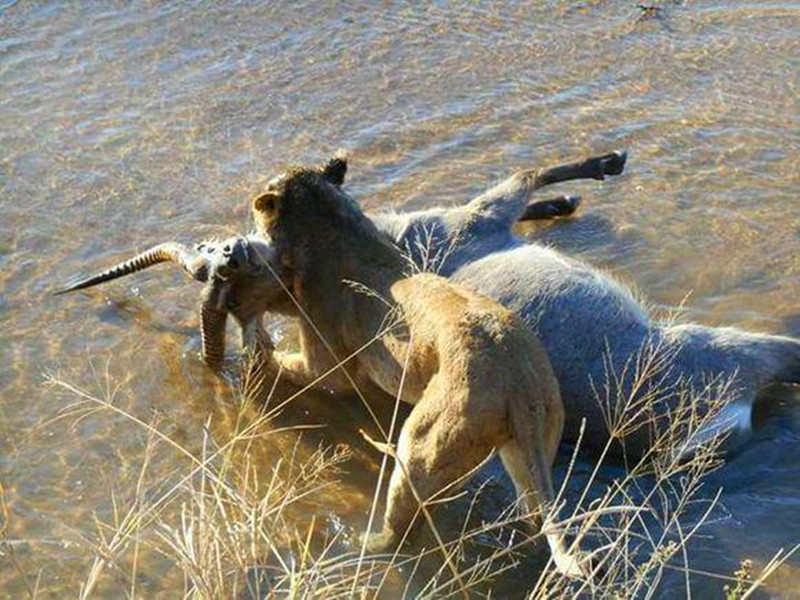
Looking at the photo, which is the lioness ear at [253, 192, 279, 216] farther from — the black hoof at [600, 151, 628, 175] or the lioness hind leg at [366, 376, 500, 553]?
→ the black hoof at [600, 151, 628, 175]

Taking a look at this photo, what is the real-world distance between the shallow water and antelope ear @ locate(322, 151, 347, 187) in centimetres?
61

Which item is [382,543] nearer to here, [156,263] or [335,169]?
[335,169]

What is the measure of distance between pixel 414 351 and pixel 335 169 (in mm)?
1486

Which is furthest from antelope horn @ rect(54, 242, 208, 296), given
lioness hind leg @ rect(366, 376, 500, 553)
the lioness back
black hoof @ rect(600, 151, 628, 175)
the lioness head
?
black hoof @ rect(600, 151, 628, 175)

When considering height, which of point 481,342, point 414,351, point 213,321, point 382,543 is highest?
point 481,342

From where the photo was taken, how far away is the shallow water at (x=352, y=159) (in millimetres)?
5426

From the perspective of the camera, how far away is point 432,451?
4.45 metres

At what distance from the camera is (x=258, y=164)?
25.6 feet

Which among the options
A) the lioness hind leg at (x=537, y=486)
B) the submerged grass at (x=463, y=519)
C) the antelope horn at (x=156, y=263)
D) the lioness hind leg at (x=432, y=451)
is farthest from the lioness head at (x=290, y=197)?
the lioness hind leg at (x=537, y=486)

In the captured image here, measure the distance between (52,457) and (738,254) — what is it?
3572 millimetres

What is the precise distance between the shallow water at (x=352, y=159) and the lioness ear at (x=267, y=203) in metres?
0.19

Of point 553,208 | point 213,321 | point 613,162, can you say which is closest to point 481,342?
point 213,321

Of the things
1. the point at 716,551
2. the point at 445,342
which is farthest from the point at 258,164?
the point at 716,551

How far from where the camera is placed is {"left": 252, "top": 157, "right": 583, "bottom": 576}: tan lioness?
14.3ft
